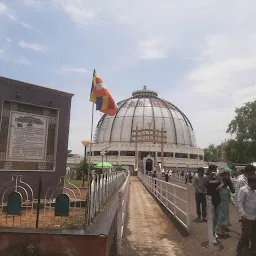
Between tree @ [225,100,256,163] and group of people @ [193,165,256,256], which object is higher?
tree @ [225,100,256,163]

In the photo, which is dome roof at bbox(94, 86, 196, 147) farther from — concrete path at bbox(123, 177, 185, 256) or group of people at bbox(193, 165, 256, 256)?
group of people at bbox(193, 165, 256, 256)

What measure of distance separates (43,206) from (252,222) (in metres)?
5.33

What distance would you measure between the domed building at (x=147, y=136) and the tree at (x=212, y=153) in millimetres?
12373

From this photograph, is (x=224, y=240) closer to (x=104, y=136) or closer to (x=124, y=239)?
(x=124, y=239)

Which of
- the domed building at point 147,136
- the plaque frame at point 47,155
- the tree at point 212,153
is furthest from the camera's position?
the tree at point 212,153

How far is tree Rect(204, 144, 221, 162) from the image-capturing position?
84863 millimetres

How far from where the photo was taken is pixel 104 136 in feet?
234

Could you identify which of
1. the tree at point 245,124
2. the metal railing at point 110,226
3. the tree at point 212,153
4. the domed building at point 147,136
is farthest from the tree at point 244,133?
the tree at point 212,153

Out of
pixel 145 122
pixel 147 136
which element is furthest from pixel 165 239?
pixel 145 122

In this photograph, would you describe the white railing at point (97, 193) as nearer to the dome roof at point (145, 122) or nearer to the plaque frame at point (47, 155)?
the plaque frame at point (47, 155)

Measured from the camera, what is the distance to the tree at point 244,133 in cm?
3391

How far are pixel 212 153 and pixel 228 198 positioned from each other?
83741 mm

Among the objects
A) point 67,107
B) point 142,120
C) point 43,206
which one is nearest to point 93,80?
point 67,107

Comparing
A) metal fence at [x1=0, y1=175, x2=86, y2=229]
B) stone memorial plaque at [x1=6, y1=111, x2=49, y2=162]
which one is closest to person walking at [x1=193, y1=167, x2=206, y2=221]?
metal fence at [x1=0, y1=175, x2=86, y2=229]
